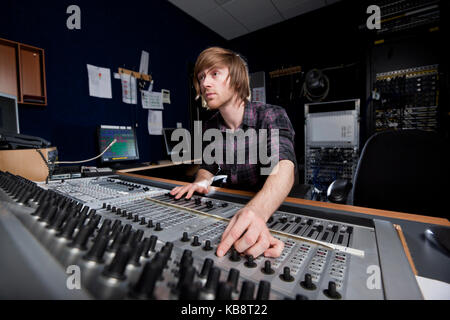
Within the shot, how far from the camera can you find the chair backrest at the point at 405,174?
1.10 metres

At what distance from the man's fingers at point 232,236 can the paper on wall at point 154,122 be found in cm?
263

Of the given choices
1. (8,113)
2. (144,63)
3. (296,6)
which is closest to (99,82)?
(144,63)

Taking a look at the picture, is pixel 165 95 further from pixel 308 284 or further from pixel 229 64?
pixel 308 284

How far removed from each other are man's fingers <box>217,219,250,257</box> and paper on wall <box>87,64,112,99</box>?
7.63 ft

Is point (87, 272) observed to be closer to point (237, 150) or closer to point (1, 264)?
point (1, 264)

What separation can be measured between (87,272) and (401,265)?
52cm

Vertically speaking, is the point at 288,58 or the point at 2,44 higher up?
the point at 288,58

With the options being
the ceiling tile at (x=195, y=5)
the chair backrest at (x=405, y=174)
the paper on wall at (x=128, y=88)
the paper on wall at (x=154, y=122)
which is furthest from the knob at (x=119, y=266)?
the ceiling tile at (x=195, y=5)

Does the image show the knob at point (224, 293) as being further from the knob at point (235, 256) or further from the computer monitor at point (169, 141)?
the computer monitor at point (169, 141)

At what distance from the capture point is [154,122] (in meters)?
2.90

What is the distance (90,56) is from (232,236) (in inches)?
97.5

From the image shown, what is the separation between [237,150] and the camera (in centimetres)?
140
